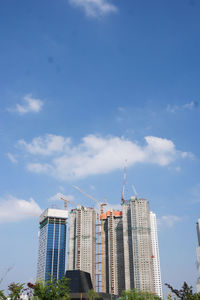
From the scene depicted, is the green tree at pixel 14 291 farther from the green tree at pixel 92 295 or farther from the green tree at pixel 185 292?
the green tree at pixel 92 295

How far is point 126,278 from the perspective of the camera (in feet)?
643

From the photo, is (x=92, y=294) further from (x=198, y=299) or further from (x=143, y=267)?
(x=143, y=267)

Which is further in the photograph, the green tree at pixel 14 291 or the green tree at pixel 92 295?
the green tree at pixel 92 295

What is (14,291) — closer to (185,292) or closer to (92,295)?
(185,292)

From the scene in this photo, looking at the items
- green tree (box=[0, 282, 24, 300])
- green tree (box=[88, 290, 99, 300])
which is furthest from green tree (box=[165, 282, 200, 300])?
green tree (box=[88, 290, 99, 300])

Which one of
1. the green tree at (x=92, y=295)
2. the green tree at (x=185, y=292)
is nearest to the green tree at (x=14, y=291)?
the green tree at (x=185, y=292)

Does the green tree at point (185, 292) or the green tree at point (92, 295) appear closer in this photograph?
the green tree at point (185, 292)

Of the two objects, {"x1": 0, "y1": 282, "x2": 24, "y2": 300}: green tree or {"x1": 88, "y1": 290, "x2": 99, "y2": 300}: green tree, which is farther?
{"x1": 88, "y1": 290, "x2": 99, "y2": 300}: green tree

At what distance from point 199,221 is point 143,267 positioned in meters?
46.6

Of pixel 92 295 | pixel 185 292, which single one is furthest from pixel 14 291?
pixel 92 295

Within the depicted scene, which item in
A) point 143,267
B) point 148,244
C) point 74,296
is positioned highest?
point 148,244

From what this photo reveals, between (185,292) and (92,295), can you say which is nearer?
(185,292)

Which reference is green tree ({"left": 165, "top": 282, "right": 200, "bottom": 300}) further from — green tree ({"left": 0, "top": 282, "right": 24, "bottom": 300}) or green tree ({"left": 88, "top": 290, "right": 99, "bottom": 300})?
green tree ({"left": 88, "top": 290, "right": 99, "bottom": 300})

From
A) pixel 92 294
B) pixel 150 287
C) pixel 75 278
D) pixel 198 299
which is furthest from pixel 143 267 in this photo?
pixel 198 299
